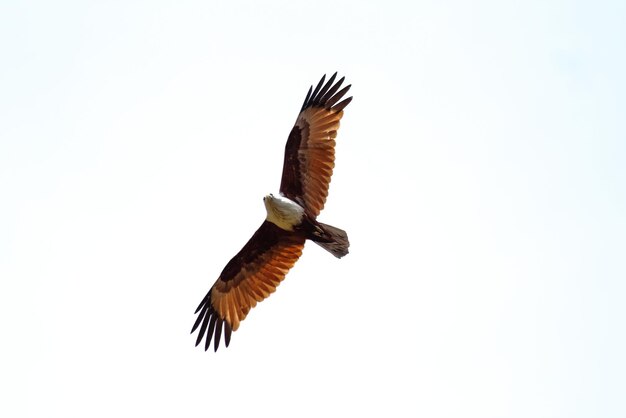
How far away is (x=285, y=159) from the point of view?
632 inches

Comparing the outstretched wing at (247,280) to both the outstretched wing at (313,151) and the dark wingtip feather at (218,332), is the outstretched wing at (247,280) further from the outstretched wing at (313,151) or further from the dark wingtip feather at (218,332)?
the outstretched wing at (313,151)

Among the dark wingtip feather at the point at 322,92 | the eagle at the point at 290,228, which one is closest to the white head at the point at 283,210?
the eagle at the point at 290,228

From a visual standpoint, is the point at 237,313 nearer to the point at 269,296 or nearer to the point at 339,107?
the point at 269,296

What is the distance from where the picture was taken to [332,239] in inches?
606

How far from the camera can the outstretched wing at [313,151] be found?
52.2 feet

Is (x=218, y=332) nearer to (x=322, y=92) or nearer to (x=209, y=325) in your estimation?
(x=209, y=325)

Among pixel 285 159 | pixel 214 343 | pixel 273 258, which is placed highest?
pixel 285 159

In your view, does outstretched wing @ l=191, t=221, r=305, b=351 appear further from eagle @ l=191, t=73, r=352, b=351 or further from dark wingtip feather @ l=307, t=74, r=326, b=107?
dark wingtip feather @ l=307, t=74, r=326, b=107

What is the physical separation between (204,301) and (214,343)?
27.8 inches

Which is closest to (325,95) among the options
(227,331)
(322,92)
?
(322,92)

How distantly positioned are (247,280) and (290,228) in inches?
48.8

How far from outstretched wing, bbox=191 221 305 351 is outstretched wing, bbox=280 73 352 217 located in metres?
0.71

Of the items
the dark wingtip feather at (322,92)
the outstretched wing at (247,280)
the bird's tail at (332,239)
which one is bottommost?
the outstretched wing at (247,280)

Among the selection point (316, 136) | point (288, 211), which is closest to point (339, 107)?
point (316, 136)
